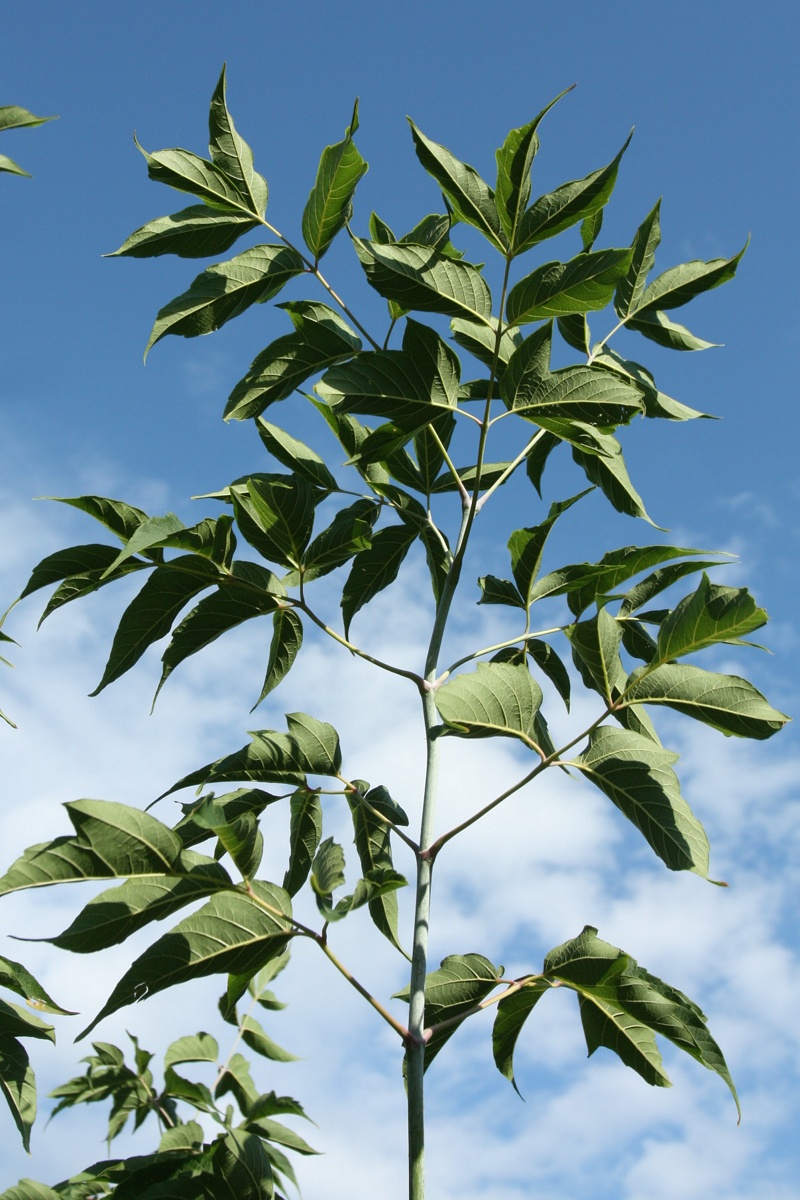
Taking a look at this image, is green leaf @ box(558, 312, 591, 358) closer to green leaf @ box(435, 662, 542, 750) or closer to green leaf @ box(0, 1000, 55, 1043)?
green leaf @ box(435, 662, 542, 750)

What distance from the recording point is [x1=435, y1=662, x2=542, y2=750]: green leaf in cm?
161

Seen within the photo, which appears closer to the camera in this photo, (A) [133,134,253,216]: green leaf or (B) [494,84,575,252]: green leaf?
(B) [494,84,575,252]: green leaf

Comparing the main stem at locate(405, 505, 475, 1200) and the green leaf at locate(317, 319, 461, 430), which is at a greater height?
the green leaf at locate(317, 319, 461, 430)

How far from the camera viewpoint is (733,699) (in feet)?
5.74

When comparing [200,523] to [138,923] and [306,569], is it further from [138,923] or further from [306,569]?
[138,923]

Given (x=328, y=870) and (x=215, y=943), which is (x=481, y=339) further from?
(x=215, y=943)

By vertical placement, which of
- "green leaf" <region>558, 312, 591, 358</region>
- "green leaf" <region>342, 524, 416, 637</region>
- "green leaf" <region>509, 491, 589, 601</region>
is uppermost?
"green leaf" <region>558, 312, 591, 358</region>

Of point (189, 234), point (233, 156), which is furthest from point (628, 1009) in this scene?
point (233, 156)

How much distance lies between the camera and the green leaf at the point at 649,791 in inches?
65.8

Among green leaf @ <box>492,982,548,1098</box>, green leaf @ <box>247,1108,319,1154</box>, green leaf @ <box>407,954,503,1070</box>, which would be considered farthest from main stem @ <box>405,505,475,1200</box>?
green leaf @ <box>247,1108,319,1154</box>

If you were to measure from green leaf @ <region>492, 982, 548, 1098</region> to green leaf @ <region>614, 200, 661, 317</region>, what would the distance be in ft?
5.32

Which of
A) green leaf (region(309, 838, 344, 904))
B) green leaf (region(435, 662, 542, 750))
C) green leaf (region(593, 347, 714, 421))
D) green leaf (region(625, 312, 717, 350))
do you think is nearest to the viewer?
green leaf (region(309, 838, 344, 904))

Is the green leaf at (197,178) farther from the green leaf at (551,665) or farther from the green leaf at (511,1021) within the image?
the green leaf at (511,1021)

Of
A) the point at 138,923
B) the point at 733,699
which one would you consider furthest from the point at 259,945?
the point at 733,699
